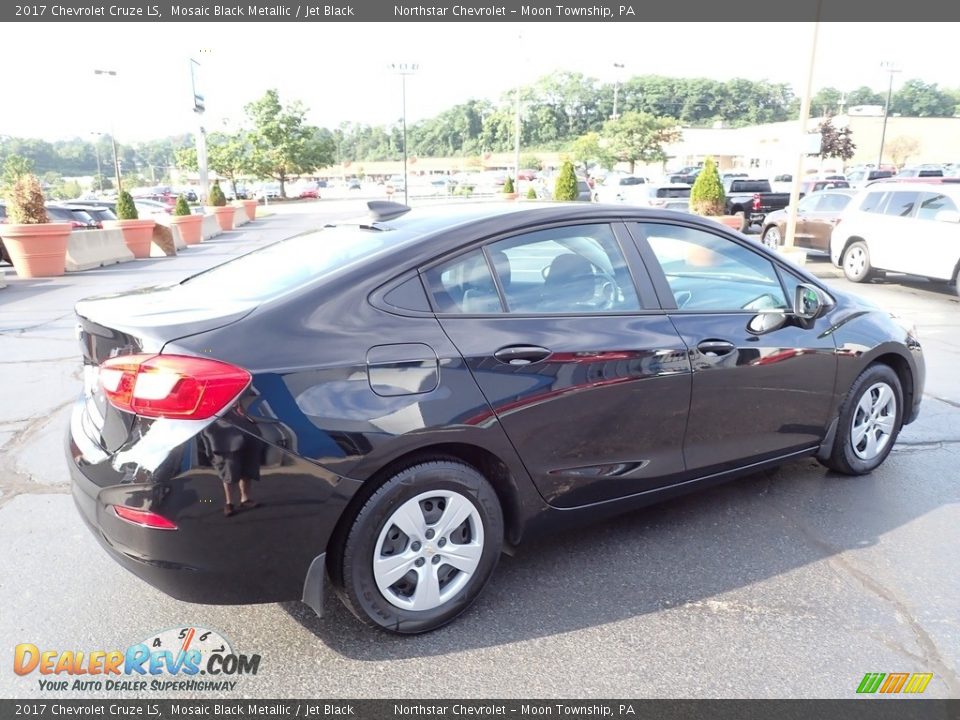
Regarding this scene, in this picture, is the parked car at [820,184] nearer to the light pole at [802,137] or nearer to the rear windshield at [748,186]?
the rear windshield at [748,186]

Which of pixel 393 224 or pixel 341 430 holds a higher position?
pixel 393 224

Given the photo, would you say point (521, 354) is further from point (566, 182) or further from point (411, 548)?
point (566, 182)

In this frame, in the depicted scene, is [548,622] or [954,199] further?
[954,199]

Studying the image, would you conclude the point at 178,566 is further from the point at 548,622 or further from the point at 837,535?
the point at 837,535

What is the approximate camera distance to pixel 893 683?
261 centimetres

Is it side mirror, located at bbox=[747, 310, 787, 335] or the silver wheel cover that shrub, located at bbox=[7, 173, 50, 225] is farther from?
side mirror, located at bbox=[747, 310, 787, 335]

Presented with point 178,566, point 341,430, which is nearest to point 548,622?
point 341,430

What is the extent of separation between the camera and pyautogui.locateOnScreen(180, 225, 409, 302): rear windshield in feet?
9.46

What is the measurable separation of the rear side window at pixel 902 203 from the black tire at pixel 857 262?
70cm

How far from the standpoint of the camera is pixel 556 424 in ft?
9.77

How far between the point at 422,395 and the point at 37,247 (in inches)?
534

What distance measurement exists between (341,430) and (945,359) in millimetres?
7226

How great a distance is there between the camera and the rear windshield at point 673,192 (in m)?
22.2

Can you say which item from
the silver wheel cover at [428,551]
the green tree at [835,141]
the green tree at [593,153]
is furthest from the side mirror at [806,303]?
the green tree at [835,141]
